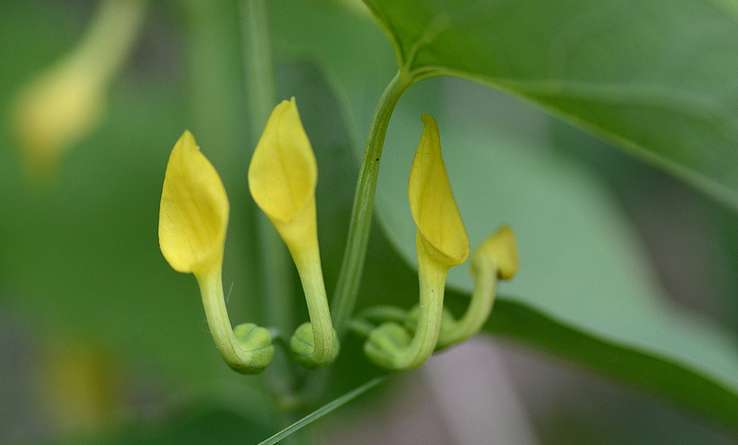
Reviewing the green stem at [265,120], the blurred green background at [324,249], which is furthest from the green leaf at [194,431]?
the green stem at [265,120]

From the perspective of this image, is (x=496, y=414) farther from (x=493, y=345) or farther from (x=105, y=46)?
(x=105, y=46)

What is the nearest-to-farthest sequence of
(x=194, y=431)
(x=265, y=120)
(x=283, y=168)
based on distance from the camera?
(x=283, y=168)
(x=265, y=120)
(x=194, y=431)

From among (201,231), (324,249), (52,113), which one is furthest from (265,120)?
(52,113)

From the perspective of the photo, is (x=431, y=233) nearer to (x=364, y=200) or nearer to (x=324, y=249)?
(x=364, y=200)

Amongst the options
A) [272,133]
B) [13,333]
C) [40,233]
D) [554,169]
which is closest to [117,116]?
[40,233]

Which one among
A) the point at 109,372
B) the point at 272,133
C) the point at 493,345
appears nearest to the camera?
the point at 272,133

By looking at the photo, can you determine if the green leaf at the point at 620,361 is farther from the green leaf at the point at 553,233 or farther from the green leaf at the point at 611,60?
the green leaf at the point at 611,60
